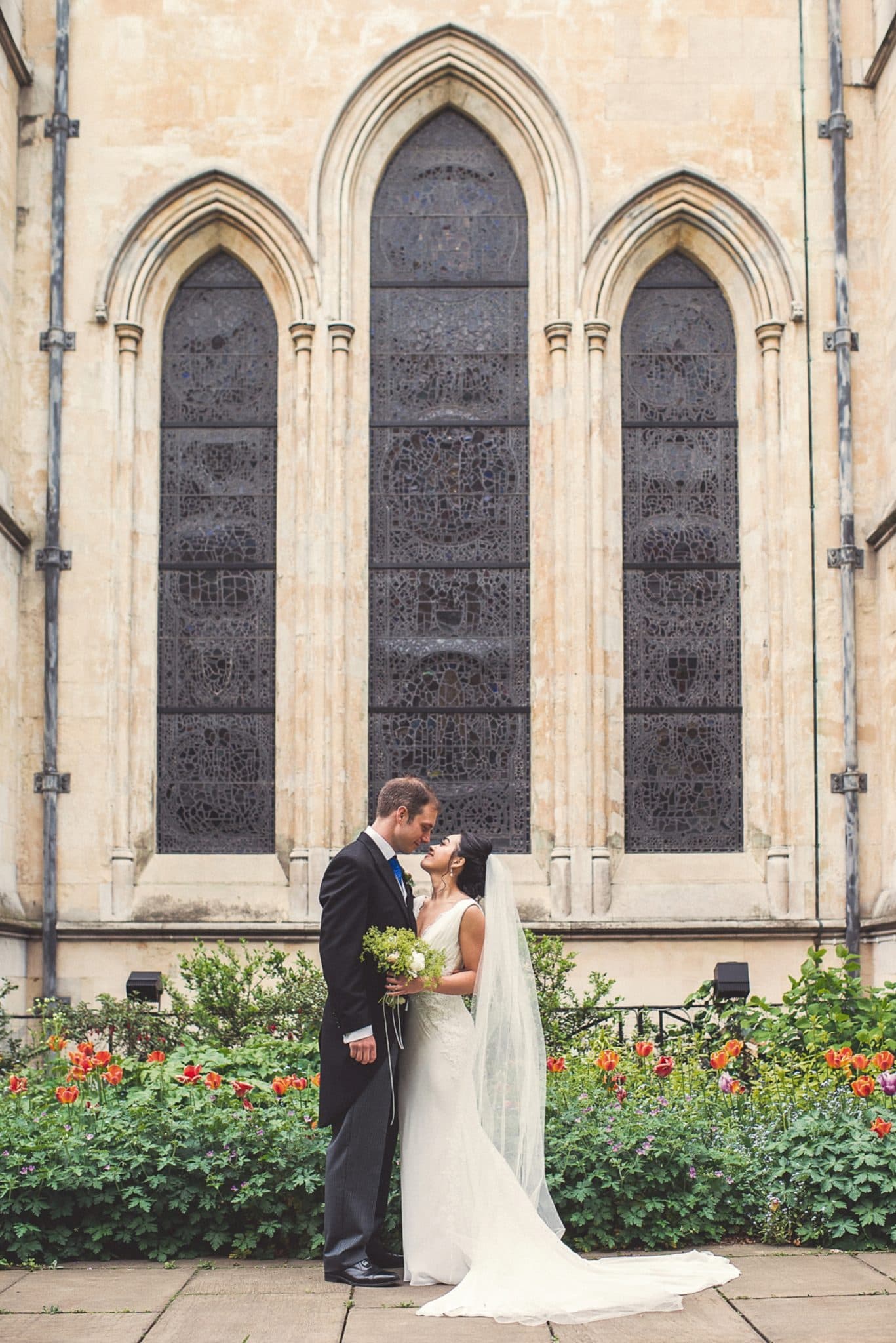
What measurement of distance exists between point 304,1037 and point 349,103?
678 cm

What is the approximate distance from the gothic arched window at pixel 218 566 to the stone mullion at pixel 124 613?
27 centimetres

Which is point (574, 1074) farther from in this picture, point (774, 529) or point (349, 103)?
point (349, 103)

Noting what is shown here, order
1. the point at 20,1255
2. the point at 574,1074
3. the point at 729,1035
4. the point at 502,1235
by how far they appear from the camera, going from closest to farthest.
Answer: the point at 502,1235 < the point at 20,1255 < the point at 574,1074 < the point at 729,1035

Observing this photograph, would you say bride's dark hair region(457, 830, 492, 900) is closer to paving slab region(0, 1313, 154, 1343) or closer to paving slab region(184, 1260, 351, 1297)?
paving slab region(184, 1260, 351, 1297)

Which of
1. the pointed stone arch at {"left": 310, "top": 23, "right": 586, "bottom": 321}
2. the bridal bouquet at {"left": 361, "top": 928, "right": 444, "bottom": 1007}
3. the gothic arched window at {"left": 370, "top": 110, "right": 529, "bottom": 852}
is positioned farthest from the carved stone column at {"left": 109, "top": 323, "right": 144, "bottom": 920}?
the bridal bouquet at {"left": 361, "top": 928, "right": 444, "bottom": 1007}

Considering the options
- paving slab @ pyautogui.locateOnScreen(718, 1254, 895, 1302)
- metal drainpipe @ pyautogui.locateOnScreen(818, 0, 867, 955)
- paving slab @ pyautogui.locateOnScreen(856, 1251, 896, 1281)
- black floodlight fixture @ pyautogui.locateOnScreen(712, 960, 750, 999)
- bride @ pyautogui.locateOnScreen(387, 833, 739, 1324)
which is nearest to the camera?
paving slab @ pyautogui.locateOnScreen(718, 1254, 895, 1302)

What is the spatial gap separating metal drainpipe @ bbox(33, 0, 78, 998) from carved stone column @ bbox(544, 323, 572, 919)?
3.38m

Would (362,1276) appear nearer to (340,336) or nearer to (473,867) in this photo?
(473,867)

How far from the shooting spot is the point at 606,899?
10625 mm

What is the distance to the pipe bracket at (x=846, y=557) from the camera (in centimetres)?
1086

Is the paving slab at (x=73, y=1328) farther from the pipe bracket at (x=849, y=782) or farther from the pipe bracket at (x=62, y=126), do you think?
the pipe bracket at (x=62, y=126)

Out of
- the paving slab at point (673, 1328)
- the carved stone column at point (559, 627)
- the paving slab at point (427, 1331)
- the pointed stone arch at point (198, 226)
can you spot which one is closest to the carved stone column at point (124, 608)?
the pointed stone arch at point (198, 226)

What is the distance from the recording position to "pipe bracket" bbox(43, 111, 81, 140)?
11.4 meters

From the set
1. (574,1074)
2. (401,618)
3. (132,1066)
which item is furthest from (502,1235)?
(401,618)
